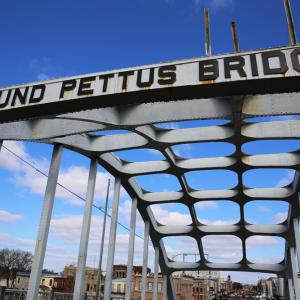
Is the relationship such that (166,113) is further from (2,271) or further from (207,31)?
(2,271)

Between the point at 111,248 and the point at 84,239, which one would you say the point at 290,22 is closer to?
the point at 84,239

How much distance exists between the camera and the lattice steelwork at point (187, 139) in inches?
465

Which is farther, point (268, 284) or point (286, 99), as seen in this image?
point (268, 284)

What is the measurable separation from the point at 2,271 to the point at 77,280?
179 feet

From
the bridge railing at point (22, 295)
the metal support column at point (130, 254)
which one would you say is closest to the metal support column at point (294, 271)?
the metal support column at point (130, 254)

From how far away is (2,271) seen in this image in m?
61.9

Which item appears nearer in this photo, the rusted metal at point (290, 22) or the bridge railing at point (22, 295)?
the rusted metal at point (290, 22)

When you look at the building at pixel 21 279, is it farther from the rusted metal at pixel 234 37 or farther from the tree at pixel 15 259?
the rusted metal at pixel 234 37

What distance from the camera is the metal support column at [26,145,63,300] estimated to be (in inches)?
460

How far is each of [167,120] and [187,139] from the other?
5.11 metres

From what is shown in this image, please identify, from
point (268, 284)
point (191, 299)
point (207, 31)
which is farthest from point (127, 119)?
point (268, 284)

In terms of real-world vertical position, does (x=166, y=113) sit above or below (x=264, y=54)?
above

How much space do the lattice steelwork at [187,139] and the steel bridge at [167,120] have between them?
4cm

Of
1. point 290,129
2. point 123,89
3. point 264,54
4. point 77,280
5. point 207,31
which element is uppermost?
point 290,129
